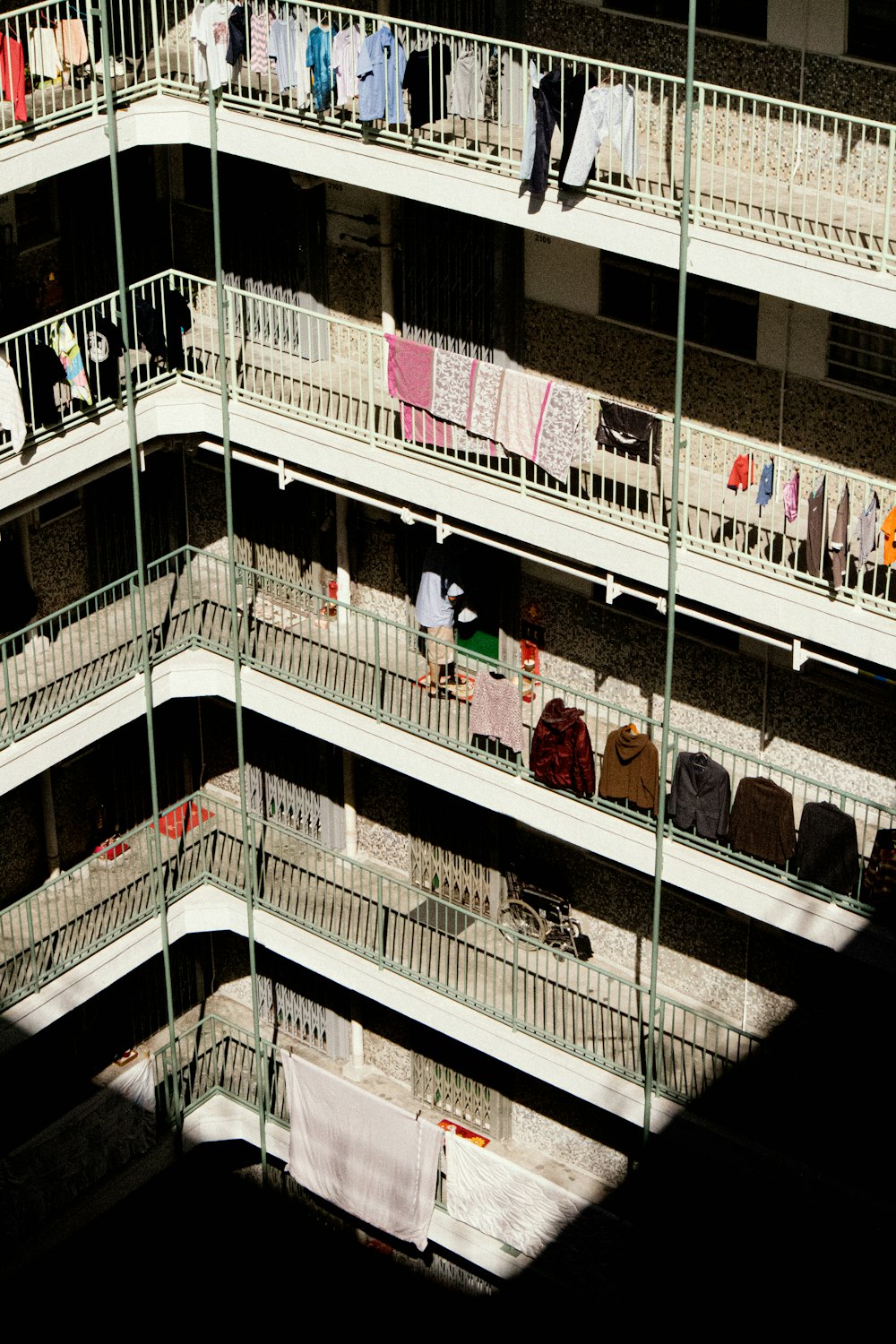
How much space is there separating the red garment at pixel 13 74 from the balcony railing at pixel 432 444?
185cm

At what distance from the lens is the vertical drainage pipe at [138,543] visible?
1864 centimetres

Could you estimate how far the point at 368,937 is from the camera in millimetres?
21500

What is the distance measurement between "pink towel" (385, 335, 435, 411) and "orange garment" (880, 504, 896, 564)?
4491mm

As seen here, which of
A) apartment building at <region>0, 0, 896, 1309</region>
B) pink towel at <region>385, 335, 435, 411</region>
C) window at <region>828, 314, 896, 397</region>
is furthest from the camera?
pink towel at <region>385, 335, 435, 411</region>

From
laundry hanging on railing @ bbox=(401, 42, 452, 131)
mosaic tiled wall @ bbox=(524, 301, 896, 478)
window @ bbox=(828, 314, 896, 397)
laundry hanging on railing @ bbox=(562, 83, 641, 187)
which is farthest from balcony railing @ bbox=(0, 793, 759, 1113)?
laundry hanging on railing @ bbox=(401, 42, 452, 131)

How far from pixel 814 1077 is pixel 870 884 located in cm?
243

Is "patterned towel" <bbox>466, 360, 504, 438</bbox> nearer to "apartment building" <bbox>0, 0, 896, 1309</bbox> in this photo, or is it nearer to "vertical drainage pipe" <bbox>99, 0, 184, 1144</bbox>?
"apartment building" <bbox>0, 0, 896, 1309</bbox>

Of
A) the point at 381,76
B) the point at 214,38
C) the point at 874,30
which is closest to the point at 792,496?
the point at 874,30

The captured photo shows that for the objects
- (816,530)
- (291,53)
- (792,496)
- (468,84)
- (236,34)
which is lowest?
(816,530)

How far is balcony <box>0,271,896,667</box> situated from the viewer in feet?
56.9

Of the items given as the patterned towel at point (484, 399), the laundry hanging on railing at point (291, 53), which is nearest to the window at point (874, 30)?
the patterned towel at point (484, 399)

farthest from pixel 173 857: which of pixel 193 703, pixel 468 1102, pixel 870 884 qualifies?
pixel 870 884

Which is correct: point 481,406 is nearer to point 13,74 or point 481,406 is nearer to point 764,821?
point 764,821

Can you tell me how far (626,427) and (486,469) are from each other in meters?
1.66
